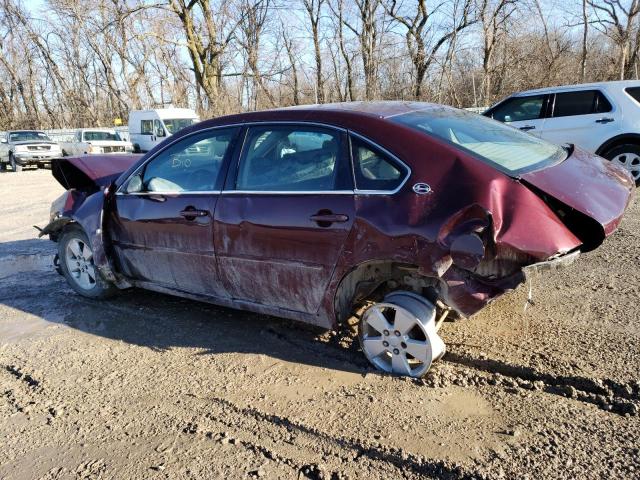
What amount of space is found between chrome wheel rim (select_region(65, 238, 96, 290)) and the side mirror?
822 millimetres

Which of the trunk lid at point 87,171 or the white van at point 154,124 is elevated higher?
the white van at point 154,124

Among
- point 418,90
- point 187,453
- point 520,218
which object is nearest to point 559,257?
point 520,218

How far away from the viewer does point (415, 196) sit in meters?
2.90

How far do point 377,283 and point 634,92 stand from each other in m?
7.52

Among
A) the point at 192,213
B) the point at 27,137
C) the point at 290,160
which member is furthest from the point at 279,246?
the point at 27,137

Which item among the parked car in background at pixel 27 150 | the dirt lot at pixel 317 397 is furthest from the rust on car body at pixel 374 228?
the parked car in background at pixel 27 150

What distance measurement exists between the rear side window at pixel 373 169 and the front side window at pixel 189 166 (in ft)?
3.55

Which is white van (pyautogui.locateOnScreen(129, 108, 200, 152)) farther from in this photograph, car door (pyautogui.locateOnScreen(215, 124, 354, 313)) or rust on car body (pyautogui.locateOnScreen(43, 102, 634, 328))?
car door (pyautogui.locateOnScreen(215, 124, 354, 313))

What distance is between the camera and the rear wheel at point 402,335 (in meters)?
3.06

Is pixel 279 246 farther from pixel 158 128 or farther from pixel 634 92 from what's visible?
pixel 158 128

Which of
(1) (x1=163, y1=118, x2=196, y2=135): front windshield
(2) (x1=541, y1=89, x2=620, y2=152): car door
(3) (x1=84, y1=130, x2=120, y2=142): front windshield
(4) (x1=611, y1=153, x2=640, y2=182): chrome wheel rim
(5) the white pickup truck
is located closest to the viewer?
(4) (x1=611, y1=153, x2=640, y2=182): chrome wheel rim

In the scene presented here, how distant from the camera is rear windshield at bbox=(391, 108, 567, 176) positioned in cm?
307

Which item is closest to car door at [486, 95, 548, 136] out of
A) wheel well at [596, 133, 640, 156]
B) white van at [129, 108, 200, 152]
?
wheel well at [596, 133, 640, 156]

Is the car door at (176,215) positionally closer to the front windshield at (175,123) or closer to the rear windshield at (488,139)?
the rear windshield at (488,139)
